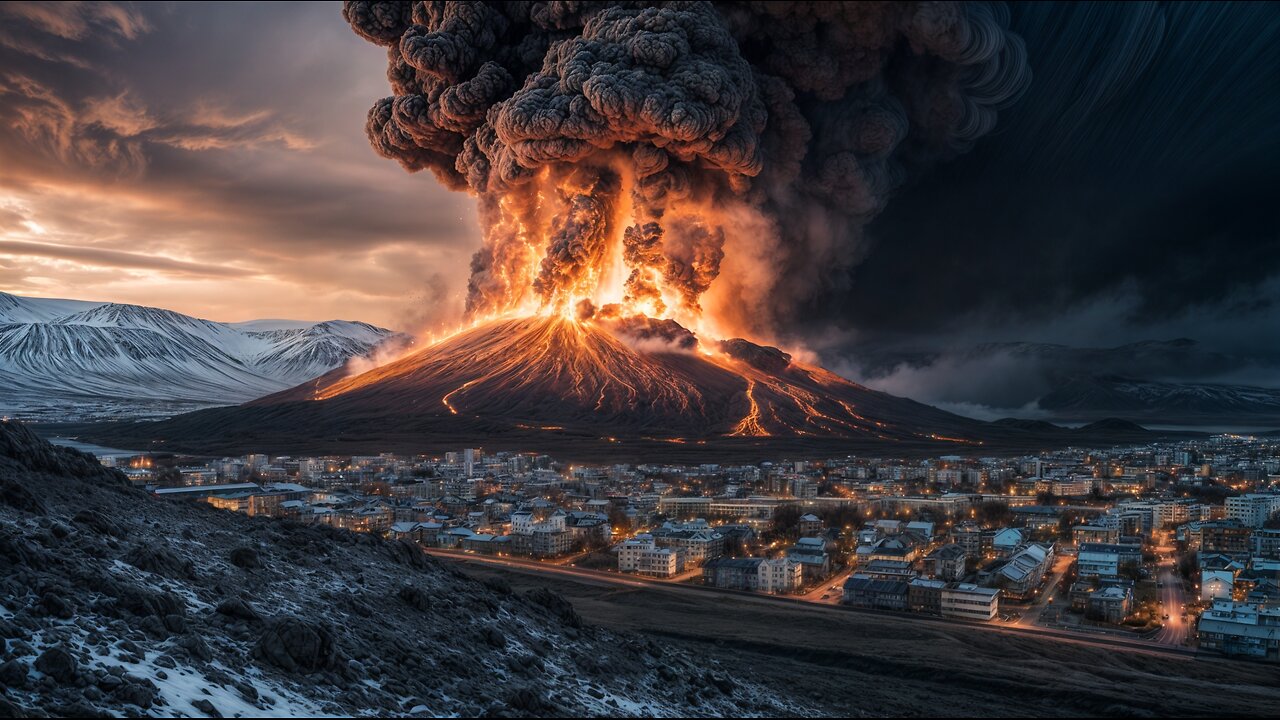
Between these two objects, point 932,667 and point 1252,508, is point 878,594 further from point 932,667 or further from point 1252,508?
point 1252,508

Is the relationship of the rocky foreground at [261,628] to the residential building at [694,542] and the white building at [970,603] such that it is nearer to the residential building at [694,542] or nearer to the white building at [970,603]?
the white building at [970,603]

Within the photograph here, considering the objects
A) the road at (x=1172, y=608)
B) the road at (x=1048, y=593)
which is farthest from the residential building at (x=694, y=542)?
the road at (x=1172, y=608)

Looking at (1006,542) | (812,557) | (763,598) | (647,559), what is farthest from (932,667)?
(1006,542)

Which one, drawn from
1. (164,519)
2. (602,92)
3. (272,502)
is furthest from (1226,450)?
(164,519)

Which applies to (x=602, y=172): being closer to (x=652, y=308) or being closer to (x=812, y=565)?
(x=652, y=308)

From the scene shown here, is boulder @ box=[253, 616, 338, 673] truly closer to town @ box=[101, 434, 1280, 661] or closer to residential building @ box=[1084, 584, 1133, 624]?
town @ box=[101, 434, 1280, 661]
